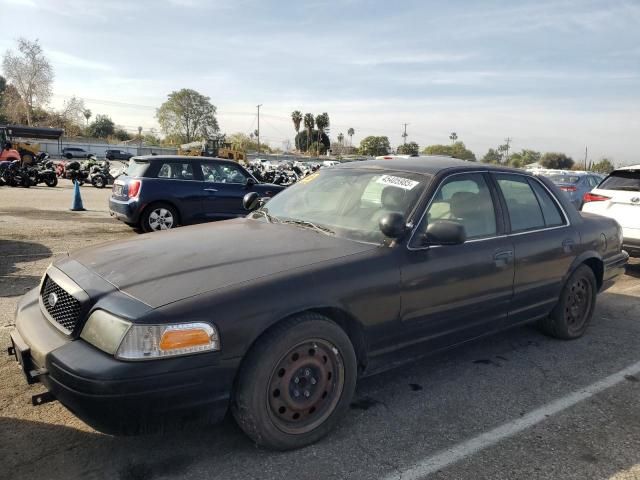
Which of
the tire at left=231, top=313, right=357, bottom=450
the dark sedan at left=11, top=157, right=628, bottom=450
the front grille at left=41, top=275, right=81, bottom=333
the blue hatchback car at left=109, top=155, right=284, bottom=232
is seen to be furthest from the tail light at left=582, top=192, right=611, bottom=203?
the front grille at left=41, top=275, right=81, bottom=333

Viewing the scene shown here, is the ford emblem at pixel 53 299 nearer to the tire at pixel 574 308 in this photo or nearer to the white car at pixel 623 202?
the tire at pixel 574 308

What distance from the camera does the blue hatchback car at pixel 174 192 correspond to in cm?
920

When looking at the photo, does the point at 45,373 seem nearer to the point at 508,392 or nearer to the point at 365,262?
the point at 365,262

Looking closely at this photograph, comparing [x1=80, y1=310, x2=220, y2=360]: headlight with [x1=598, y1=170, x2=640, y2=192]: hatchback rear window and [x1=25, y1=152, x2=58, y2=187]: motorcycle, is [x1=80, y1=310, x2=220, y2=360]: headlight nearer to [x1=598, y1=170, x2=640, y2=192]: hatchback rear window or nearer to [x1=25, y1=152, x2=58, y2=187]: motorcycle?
[x1=598, y1=170, x2=640, y2=192]: hatchback rear window

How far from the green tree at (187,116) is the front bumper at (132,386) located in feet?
313

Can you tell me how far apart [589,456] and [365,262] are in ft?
5.33

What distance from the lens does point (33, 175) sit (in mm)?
20531

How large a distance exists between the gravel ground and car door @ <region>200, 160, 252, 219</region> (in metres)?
5.62

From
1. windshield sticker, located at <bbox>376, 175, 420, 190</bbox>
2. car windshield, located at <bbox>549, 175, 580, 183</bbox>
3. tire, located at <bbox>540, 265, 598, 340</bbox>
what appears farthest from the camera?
car windshield, located at <bbox>549, 175, 580, 183</bbox>

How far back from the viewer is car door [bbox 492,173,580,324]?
12.9ft

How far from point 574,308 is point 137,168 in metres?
7.94

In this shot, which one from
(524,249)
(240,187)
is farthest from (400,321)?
(240,187)

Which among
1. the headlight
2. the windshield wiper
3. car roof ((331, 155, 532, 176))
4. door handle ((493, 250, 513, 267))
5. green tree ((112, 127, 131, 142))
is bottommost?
the headlight

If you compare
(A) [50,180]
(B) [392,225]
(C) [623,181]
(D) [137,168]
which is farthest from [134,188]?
(A) [50,180]
